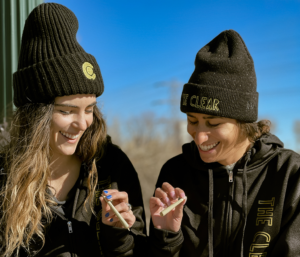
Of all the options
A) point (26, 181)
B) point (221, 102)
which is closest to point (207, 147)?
point (221, 102)

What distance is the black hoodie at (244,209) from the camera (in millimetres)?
2283

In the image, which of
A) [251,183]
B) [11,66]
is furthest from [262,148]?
[11,66]

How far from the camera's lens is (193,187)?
2.55 meters

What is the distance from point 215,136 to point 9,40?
9.29ft

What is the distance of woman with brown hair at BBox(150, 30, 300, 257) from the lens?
229cm

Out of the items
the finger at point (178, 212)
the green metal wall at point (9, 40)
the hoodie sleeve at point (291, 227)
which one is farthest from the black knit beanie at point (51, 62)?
the hoodie sleeve at point (291, 227)

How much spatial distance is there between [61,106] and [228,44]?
135 cm

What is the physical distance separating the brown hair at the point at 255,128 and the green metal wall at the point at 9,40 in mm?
2675

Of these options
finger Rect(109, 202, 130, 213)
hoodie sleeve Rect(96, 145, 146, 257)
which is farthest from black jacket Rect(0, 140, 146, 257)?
finger Rect(109, 202, 130, 213)

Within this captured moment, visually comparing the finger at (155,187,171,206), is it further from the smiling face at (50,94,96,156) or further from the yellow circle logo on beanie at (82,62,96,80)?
the yellow circle logo on beanie at (82,62,96,80)

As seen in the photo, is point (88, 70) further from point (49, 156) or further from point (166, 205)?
point (166, 205)

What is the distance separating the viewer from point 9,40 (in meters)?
3.82

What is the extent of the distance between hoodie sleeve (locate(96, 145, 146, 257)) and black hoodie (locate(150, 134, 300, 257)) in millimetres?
170

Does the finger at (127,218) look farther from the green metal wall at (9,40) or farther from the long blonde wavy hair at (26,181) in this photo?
the green metal wall at (9,40)
